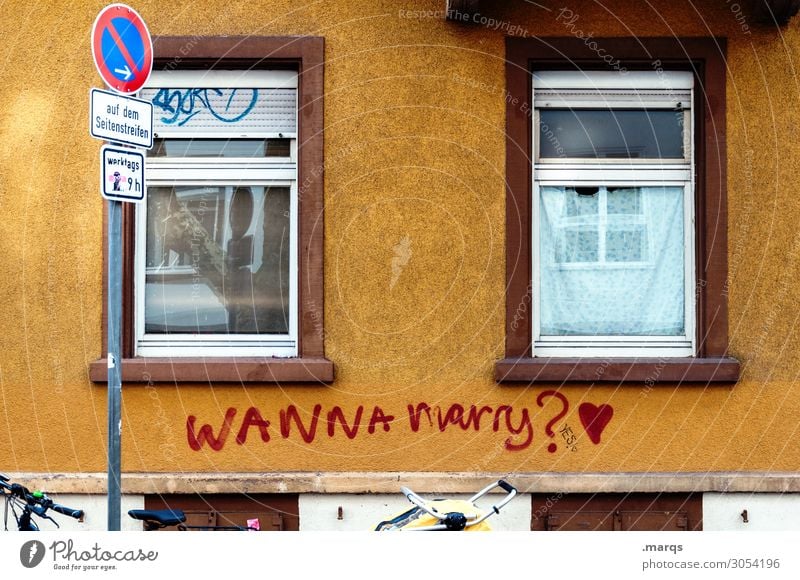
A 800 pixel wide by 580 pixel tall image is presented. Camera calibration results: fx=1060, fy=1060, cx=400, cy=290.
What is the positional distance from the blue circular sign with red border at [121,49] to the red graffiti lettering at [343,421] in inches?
98.2

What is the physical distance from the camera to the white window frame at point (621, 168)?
6723 mm

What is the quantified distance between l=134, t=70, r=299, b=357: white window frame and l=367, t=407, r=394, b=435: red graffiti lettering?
65cm

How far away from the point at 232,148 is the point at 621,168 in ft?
8.13

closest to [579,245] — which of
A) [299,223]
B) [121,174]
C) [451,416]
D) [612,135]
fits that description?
[612,135]

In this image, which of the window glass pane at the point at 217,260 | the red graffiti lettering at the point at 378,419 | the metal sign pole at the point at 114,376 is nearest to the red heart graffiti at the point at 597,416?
the red graffiti lettering at the point at 378,419

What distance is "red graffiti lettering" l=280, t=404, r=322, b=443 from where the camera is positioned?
21.4ft

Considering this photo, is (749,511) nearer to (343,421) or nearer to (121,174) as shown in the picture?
(343,421)

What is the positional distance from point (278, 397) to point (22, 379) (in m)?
1.61

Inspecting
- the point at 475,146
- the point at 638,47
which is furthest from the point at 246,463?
the point at 638,47

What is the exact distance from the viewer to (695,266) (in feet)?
22.0

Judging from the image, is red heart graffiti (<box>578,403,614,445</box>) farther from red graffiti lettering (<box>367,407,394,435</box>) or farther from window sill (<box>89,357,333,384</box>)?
window sill (<box>89,357,333,384</box>)

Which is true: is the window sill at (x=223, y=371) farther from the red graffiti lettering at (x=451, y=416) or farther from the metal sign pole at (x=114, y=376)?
the metal sign pole at (x=114, y=376)

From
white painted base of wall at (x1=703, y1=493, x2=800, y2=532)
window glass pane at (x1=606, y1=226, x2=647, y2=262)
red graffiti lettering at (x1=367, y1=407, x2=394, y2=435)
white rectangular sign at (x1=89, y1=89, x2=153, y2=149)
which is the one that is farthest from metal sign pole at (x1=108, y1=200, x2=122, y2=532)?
white painted base of wall at (x1=703, y1=493, x2=800, y2=532)

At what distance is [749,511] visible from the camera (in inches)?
255
